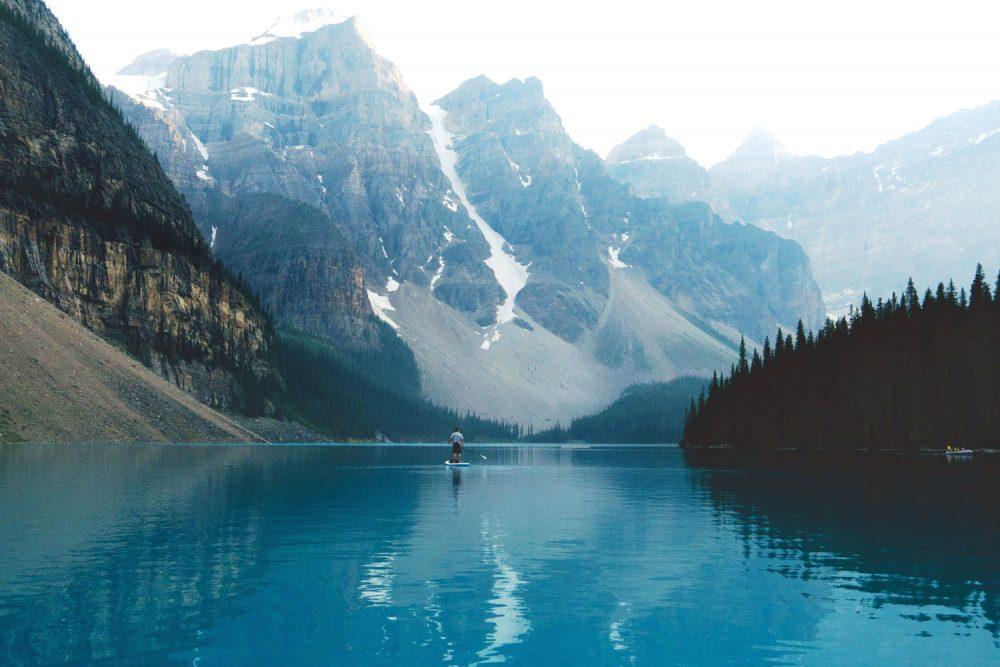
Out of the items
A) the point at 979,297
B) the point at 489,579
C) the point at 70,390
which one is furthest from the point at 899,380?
the point at 70,390

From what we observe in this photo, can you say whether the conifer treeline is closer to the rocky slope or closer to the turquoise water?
the turquoise water

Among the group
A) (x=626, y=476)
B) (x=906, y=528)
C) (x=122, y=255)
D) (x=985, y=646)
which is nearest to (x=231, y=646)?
(x=985, y=646)

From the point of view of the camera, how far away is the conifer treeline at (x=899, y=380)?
11838cm

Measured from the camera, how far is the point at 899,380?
129125 mm

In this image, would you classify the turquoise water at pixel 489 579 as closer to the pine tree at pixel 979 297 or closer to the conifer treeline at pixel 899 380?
the conifer treeline at pixel 899 380

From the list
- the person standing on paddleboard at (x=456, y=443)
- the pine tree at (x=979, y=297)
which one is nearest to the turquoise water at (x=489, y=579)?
the person standing on paddleboard at (x=456, y=443)

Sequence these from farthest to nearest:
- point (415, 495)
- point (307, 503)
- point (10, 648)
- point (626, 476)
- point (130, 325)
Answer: point (130, 325) < point (626, 476) < point (415, 495) < point (307, 503) < point (10, 648)

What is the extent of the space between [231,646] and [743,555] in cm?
2075

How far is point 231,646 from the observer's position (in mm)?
19406

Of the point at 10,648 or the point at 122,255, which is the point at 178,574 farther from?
the point at 122,255

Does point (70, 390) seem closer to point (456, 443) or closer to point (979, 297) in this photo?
point (456, 443)

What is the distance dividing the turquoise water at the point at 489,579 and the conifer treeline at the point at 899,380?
224 feet

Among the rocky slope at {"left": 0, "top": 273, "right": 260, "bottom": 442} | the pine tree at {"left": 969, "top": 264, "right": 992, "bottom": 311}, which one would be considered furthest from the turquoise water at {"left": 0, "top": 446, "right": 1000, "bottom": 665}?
the pine tree at {"left": 969, "top": 264, "right": 992, "bottom": 311}

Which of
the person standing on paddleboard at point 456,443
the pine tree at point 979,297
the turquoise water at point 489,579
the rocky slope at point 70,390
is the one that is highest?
the pine tree at point 979,297
